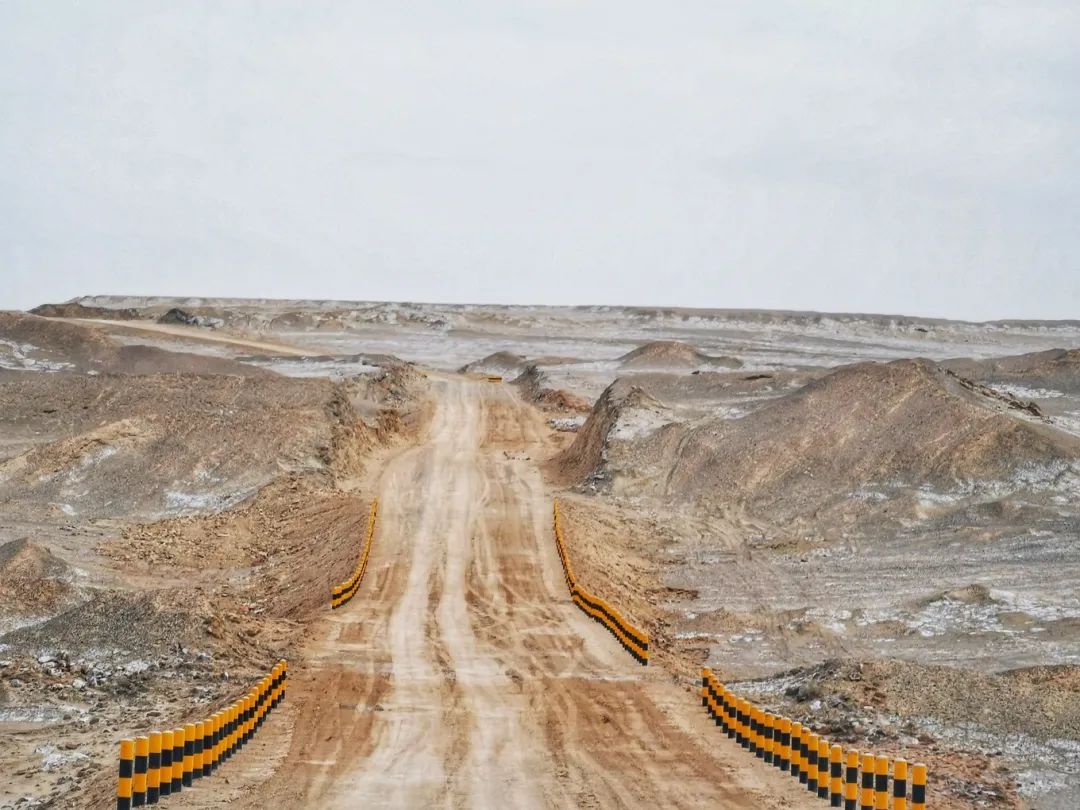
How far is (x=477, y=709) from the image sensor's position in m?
24.7

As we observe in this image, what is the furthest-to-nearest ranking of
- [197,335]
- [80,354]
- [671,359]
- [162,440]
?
1. [197,335]
2. [671,359]
3. [80,354]
4. [162,440]

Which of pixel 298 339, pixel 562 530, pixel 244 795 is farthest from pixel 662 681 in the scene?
pixel 298 339

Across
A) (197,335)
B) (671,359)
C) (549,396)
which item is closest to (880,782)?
(549,396)

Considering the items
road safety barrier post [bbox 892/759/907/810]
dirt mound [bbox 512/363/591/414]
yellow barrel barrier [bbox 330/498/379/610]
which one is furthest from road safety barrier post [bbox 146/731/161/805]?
dirt mound [bbox 512/363/591/414]

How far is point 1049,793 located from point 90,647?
18.3 metres

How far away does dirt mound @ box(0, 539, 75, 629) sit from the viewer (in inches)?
1372

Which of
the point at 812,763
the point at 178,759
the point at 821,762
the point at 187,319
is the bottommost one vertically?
the point at 178,759

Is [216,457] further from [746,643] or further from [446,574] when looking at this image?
[746,643]

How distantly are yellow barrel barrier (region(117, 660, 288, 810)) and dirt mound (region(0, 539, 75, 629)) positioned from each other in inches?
598

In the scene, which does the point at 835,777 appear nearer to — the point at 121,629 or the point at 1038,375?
the point at 121,629

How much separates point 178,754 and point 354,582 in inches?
753

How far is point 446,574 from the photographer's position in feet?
131

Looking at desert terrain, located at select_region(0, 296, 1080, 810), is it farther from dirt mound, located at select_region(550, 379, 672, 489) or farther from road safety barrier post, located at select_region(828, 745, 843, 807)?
road safety barrier post, located at select_region(828, 745, 843, 807)

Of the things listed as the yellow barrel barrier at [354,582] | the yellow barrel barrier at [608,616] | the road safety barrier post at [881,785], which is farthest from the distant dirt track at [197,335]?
the road safety barrier post at [881,785]
